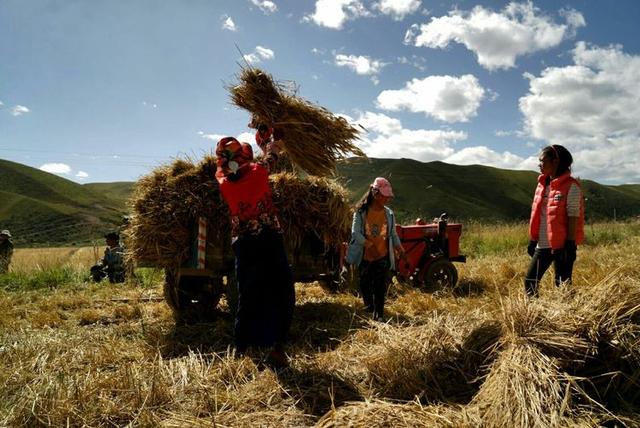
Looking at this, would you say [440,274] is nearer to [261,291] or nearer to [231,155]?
[261,291]

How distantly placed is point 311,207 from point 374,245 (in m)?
0.93

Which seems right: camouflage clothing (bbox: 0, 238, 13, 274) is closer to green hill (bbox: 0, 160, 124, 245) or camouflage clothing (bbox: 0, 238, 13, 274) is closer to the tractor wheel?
the tractor wheel

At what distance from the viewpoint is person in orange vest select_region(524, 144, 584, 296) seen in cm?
403

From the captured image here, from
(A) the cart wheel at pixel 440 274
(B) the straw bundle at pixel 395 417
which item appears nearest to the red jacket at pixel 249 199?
(B) the straw bundle at pixel 395 417

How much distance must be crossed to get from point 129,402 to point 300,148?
11.2 ft

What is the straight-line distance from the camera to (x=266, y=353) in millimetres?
3418

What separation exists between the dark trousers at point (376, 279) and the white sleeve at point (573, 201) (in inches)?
73.9

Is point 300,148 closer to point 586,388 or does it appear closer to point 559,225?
point 559,225

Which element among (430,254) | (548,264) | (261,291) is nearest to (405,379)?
(261,291)

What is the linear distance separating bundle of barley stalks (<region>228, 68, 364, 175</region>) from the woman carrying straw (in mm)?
857

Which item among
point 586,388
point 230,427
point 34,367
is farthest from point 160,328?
point 586,388

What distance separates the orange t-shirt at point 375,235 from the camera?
4.80 meters

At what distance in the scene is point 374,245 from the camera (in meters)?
4.80

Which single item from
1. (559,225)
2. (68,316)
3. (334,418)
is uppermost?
(559,225)
